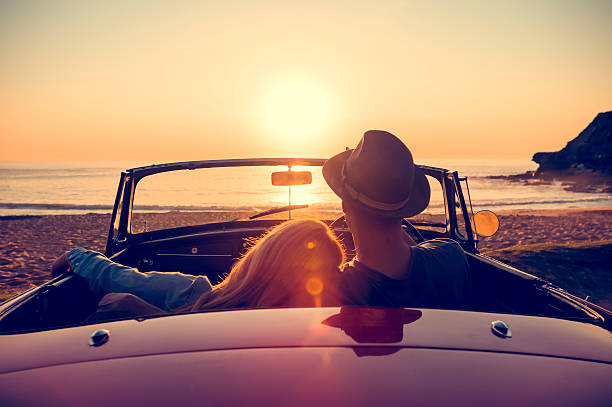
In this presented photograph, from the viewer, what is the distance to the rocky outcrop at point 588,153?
171 ft

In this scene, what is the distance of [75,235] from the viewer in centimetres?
Answer: 1440

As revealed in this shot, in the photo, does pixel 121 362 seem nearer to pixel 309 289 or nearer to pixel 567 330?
pixel 309 289

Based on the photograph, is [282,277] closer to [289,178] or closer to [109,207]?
[289,178]

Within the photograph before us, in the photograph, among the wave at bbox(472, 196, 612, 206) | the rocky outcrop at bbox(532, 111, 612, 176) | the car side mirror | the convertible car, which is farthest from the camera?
the rocky outcrop at bbox(532, 111, 612, 176)

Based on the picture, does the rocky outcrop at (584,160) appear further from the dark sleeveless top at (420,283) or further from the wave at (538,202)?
the dark sleeveless top at (420,283)

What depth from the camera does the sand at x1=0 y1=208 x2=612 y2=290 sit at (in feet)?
30.5

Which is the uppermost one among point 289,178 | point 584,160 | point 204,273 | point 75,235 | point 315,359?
point 584,160

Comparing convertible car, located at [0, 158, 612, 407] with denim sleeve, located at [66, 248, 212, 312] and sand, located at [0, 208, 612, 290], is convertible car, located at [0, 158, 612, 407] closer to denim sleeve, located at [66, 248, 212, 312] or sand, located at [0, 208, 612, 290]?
denim sleeve, located at [66, 248, 212, 312]

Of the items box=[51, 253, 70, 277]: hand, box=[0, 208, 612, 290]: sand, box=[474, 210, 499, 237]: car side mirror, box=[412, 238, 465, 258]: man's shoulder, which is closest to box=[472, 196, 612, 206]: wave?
box=[0, 208, 612, 290]: sand

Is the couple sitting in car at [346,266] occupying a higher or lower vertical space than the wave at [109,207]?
higher

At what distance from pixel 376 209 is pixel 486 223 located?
1.40m

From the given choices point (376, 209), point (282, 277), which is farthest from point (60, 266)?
point (376, 209)

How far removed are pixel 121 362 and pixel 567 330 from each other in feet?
4.12

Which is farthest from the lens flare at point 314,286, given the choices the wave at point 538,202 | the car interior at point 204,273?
the wave at point 538,202
